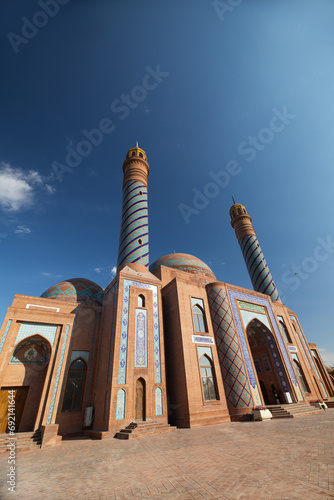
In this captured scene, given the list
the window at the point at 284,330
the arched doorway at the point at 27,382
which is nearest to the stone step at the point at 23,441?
the arched doorway at the point at 27,382

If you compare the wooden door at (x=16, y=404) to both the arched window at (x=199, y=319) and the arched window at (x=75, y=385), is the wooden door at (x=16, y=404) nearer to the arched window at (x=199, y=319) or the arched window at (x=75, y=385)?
the arched window at (x=75, y=385)

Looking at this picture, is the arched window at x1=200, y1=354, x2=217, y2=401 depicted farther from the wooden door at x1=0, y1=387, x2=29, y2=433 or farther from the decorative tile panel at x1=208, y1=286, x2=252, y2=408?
the wooden door at x1=0, y1=387, x2=29, y2=433

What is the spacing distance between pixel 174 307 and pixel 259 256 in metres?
13.2

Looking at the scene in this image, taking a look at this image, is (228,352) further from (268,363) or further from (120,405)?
(120,405)

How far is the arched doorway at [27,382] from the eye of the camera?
32.0 feet

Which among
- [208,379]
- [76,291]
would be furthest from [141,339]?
[76,291]

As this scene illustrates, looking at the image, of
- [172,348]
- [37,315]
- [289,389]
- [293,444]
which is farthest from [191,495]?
[289,389]

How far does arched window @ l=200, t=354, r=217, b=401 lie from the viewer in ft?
35.4

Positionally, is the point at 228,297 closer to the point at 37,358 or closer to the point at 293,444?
the point at 293,444

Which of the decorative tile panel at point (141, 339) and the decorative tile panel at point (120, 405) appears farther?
the decorative tile panel at point (141, 339)

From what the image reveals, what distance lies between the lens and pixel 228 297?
14.0 meters

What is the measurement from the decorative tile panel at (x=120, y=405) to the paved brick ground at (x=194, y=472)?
116 inches

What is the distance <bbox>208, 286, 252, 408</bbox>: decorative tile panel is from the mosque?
0.05 m

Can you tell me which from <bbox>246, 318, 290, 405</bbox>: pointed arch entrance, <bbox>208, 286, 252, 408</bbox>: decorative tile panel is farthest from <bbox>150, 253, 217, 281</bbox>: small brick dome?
<bbox>246, 318, 290, 405</bbox>: pointed arch entrance
